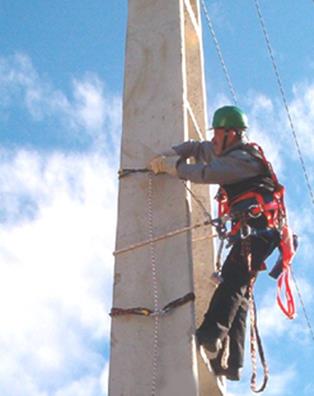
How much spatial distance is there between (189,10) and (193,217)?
1374 millimetres

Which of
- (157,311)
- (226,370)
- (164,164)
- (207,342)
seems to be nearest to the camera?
(207,342)

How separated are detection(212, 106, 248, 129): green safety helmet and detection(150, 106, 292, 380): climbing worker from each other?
11 centimetres

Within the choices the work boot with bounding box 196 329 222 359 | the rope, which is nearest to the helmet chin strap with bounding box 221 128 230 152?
the rope

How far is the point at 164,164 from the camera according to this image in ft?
14.4

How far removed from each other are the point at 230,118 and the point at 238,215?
565 mm

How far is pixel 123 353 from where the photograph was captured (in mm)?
3906

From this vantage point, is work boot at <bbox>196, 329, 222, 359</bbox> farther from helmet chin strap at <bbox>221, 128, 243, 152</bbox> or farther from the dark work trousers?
helmet chin strap at <bbox>221, 128, 243, 152</bbox>

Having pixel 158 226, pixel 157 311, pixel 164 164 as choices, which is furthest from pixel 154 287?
pixel 164 164

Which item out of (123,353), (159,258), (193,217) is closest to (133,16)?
(193,217)

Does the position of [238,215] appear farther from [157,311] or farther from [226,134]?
[157,311]

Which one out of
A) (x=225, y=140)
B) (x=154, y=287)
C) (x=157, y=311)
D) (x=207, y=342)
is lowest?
(x=207, y=342)

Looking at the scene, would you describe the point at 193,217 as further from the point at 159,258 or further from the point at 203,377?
the point at 203,377

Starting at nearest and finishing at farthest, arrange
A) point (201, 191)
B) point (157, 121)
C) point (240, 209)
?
point (240, 209) < point (157, 121) < point (201, 191)

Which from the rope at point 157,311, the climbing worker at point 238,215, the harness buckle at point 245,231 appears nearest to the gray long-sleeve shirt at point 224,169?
the climbing worker at point 238,215
